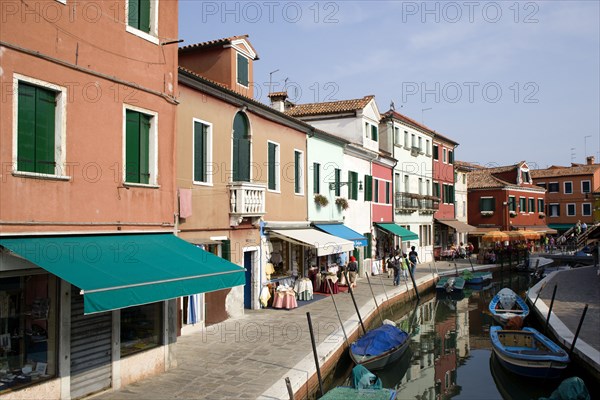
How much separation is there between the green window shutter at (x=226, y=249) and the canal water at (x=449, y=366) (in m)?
4.49

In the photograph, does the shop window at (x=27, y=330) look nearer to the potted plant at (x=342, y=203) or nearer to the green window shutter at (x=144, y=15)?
the green window shutter at (x=144, y=15)

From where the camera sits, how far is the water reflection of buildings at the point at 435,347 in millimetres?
13117

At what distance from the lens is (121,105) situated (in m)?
9.25

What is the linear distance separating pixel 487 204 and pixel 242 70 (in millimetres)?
37174

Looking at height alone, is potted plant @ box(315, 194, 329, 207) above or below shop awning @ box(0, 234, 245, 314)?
above

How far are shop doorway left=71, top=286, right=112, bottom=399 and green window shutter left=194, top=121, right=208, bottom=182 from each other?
18.3ft

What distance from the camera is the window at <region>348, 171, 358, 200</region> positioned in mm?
25234

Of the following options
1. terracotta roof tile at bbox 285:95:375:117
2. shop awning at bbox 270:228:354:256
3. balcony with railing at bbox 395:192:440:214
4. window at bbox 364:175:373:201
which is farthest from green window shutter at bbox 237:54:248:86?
balcony with railing at bbox 395:192:440:214

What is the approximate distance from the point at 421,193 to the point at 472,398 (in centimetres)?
2526

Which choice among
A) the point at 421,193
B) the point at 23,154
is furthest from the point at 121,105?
the point at 421,193

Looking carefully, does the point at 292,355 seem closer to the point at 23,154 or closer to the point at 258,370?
the point at 258,370

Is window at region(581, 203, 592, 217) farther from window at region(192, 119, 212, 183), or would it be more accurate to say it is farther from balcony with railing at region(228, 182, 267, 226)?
window at region(192, 119, 212, 183)

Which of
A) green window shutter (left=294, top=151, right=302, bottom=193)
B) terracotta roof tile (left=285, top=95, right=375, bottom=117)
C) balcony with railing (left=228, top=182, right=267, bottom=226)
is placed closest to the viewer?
balcony with railing (left=228, top=182, right=267, bottom=226)

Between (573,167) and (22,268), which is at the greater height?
(573,167)
